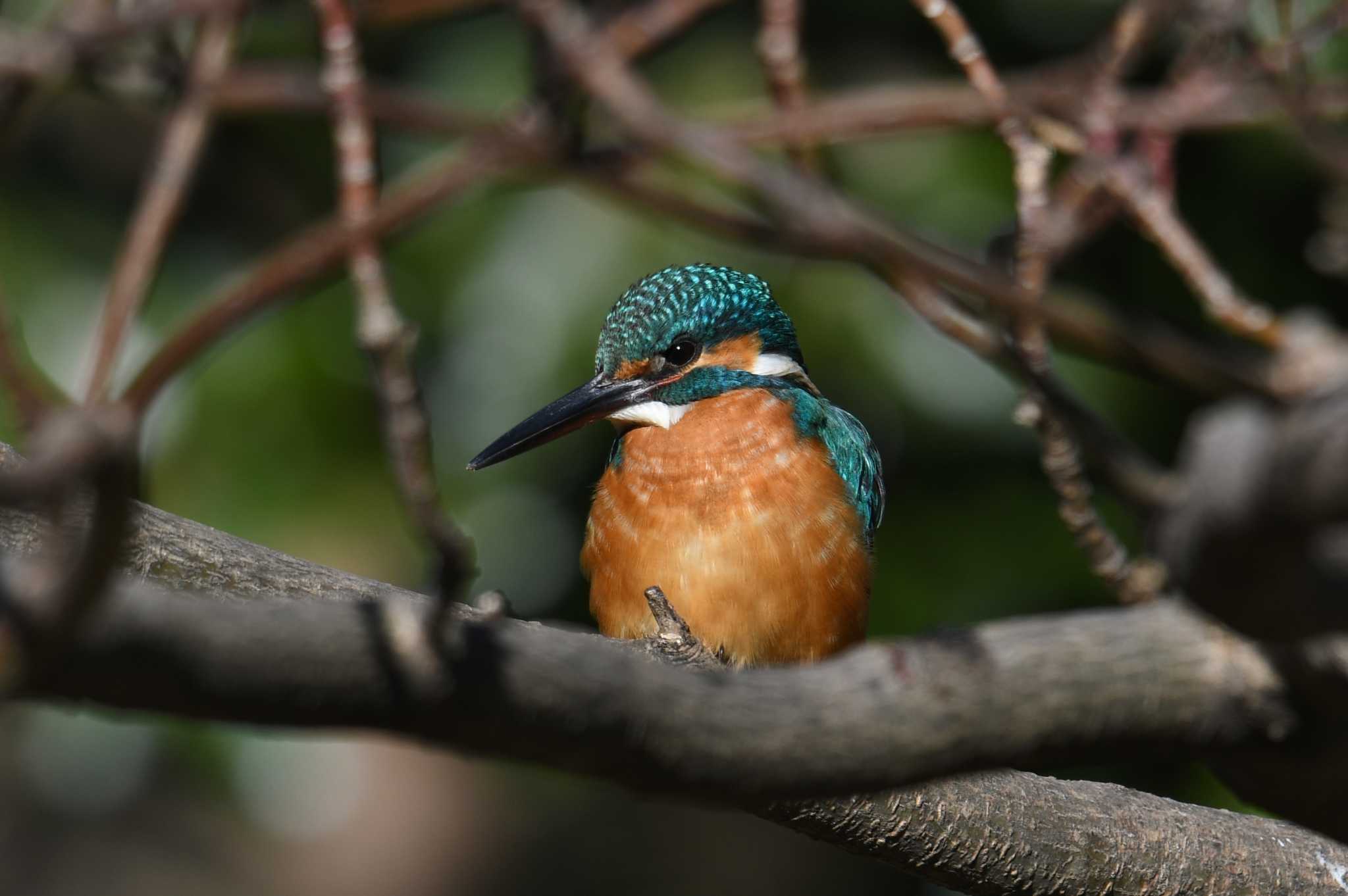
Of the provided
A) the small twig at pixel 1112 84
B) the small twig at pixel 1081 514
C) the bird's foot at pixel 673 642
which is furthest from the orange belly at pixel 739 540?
the small twig at pixel 1112 84

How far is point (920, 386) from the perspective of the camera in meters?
3.54

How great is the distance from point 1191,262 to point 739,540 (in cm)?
169

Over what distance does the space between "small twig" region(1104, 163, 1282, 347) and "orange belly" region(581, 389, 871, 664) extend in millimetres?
1491

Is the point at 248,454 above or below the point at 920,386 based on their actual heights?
above

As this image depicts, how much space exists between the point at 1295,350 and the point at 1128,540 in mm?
2801

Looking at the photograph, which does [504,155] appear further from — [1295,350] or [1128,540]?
[1128,540]

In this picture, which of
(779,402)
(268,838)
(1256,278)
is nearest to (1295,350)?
(779,402)

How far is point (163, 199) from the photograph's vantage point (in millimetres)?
1143

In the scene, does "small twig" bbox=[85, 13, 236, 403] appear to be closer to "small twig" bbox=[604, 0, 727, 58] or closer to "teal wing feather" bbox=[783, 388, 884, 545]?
"small twig" bbox=[604, 0, 727, 58]

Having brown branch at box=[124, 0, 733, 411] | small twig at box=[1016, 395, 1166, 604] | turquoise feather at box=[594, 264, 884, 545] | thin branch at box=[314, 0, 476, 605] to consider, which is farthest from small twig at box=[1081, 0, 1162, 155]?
turquoise feather at box=[594, 264, 884, 545]

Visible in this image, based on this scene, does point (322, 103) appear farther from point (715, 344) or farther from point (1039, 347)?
point (715, 344)

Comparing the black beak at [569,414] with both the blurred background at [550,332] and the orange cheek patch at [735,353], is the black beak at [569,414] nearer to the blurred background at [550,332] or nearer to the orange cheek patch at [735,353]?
the orange cheek patch at [735,353]

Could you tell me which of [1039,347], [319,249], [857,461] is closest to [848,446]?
[857,461]

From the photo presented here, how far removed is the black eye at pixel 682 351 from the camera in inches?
124
